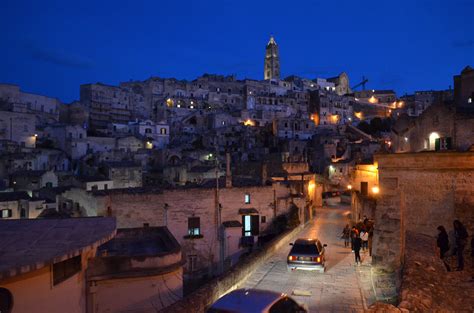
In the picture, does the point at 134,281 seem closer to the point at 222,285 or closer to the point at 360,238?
the point at 222,285

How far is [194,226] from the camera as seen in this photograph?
26000 millimetres

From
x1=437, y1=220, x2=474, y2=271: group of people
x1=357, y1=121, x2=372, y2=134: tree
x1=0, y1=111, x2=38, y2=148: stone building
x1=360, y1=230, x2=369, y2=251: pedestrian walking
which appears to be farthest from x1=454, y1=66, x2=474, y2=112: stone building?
x1=0, y1=111, x2=38, y2=148: stone building

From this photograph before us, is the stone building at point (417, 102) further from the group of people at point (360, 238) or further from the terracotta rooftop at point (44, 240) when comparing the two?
the terracotta rooftop at point (44, 240)

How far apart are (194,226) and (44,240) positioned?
16.9 m

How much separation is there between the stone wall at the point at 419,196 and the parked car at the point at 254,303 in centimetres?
691

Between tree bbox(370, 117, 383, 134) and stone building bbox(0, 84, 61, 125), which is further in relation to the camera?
tree bbox(370, 117, 383, 134)

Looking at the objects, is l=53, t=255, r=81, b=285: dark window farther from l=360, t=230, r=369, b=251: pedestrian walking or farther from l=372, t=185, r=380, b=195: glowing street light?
l=372, t=185, r=380, b=195: glowing street light

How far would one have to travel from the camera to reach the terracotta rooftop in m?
7.50

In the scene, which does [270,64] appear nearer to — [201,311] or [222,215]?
[222,215]

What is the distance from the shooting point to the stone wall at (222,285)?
28.1 ft

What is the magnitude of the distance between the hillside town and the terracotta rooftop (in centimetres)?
4

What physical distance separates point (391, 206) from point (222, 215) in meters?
14.7

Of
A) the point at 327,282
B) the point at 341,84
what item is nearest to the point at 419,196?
the point at 327,282

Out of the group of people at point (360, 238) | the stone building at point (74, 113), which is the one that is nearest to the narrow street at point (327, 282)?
the group of people at point (360, 238)
